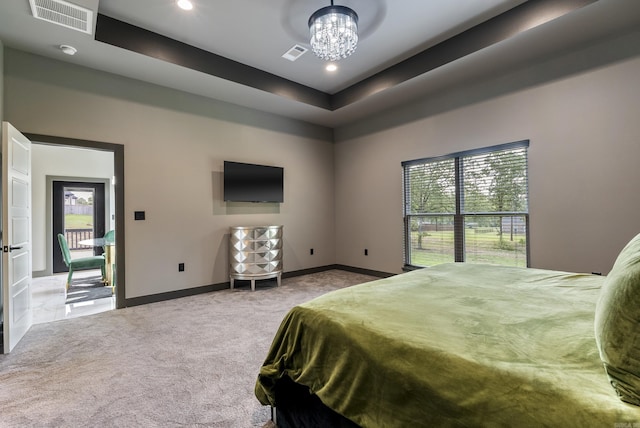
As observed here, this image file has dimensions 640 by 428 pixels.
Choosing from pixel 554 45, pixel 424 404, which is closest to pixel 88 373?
pixel 424 404

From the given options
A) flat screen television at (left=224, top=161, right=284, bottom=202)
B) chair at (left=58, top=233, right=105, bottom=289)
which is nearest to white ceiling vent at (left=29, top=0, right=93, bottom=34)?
flat screen television at (left=224, top=161, right=284, bottom=202)

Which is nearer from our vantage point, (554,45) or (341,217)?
(554,45)

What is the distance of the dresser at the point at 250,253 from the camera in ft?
14.3

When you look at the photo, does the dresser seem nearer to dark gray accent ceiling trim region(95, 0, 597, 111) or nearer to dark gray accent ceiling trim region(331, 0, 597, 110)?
dark gray accent ceiling trim region(95, 0, 597, 111)

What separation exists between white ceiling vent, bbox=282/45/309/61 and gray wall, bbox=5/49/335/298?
133 centimetres

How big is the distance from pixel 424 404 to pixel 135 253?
3874 millimetres

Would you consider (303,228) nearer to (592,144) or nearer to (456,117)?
(456,117)

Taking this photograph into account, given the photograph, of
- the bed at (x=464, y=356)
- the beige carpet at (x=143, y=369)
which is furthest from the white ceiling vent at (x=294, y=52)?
the beige carpet at (x=143, y=369)

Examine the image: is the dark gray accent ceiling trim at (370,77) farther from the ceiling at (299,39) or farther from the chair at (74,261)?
the chair at (74,261)

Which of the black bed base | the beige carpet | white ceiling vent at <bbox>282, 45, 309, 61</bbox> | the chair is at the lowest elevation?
the beige carpet

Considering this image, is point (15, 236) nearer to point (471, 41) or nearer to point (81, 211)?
point (471, 41)

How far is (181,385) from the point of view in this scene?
1.95 m

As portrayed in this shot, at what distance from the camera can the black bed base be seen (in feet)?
3.99

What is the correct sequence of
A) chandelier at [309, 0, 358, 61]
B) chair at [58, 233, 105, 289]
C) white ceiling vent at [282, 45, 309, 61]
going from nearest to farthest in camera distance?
chandelier at [309, 0, 358, 61] → white ceiling vent at [282, 45, 309, 61] → chair at [58, 233, 105, 289]
